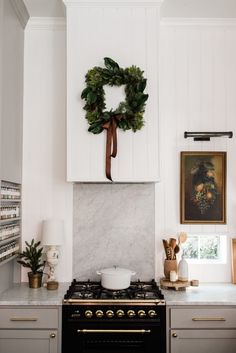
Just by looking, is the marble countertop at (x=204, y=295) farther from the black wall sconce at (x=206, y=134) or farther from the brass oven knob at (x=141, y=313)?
the black wall sconce at (x=206, y=134)

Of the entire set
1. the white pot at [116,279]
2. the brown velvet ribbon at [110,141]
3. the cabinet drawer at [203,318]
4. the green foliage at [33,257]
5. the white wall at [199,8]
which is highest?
the white wall at [199,8]

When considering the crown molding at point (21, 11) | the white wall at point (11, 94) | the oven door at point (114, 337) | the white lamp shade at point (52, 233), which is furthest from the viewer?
the white lamp shade at point (52, 233)

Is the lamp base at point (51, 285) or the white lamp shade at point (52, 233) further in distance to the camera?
the white lamp shade at point (52, 233)

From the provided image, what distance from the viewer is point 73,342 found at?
2.39 m

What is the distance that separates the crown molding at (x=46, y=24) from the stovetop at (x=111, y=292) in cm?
208

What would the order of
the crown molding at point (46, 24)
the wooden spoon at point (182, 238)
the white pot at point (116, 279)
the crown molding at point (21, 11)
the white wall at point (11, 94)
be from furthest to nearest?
the crown molding at point (46, 24), the wooden spoon at point (182, 238), the crown molding at point (21, 11), the white pot at point (116, 279), the white wall at point (11, 94)

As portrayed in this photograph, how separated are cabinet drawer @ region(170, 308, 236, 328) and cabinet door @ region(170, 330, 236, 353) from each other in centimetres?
4

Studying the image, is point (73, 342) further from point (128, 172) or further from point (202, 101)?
point (202, 101)

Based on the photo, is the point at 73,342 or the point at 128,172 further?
the point at 128,172

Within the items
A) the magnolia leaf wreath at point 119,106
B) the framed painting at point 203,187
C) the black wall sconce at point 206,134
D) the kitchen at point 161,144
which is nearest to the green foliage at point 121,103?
the magnolia leaf wreath at point 119,106

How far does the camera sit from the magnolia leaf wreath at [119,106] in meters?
2.65

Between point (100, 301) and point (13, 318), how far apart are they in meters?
0.57

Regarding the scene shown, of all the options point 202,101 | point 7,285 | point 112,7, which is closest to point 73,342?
point 7,285

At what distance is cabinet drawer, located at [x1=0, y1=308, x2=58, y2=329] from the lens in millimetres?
2400
